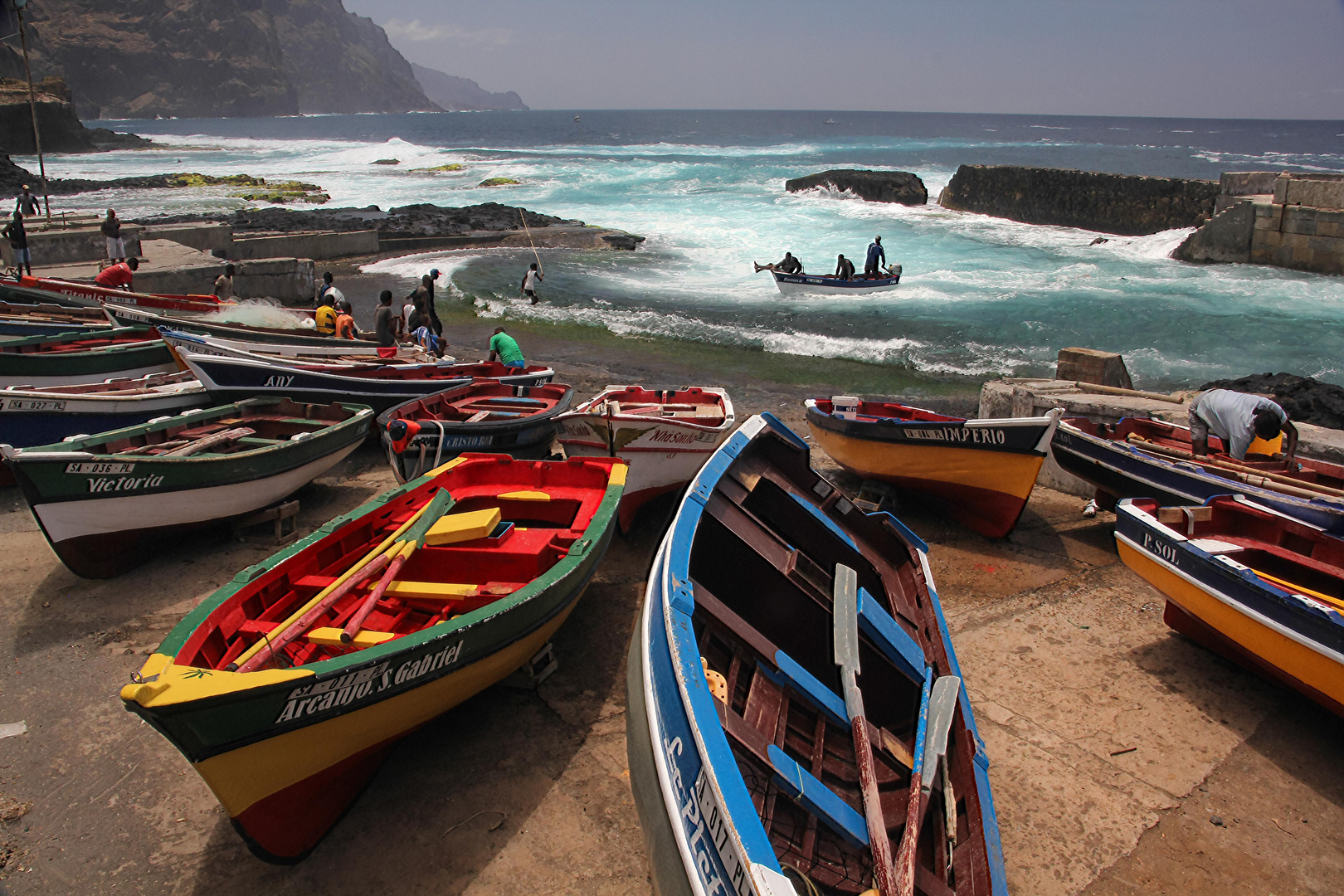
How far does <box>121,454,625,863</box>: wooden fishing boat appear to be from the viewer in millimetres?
3729

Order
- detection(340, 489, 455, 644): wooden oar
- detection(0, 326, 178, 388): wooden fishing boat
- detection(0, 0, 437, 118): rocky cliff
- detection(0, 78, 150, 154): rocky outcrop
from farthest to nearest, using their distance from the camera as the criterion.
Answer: detection(0, 0, 437, 118): rocky cliff
detection(0, 78, 150, 154): rocky outcrop
detection(0, 326, 178, 388): wooden fishing boat
detection(340, 489, 455, 644): wooden oar

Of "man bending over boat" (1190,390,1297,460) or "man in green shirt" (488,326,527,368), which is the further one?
"man in green shirt" (488,326,527,368)

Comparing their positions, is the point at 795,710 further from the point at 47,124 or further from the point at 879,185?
the point at 47,124

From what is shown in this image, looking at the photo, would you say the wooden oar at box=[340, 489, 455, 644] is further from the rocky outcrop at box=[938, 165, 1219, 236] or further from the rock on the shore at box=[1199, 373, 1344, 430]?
the rocky outcrop at box=[938, 165, 1219, 236]

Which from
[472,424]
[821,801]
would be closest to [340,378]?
[472,424]

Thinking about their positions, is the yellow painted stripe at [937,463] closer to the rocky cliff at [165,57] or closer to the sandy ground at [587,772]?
the sandy ground at [587,772]

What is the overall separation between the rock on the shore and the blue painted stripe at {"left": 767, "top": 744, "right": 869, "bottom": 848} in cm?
1026

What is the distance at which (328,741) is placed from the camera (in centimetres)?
411

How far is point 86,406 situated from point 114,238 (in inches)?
475

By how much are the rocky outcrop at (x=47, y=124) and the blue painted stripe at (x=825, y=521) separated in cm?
7194

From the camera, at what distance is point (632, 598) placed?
699 cm

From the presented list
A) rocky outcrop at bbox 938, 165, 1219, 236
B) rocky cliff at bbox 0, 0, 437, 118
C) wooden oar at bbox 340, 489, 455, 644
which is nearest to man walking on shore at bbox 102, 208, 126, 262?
wooden oar at bbox 340, 489, 455, 644

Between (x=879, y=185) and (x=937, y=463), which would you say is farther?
(x=879, y=185)

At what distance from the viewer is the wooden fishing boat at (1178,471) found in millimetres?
6406
